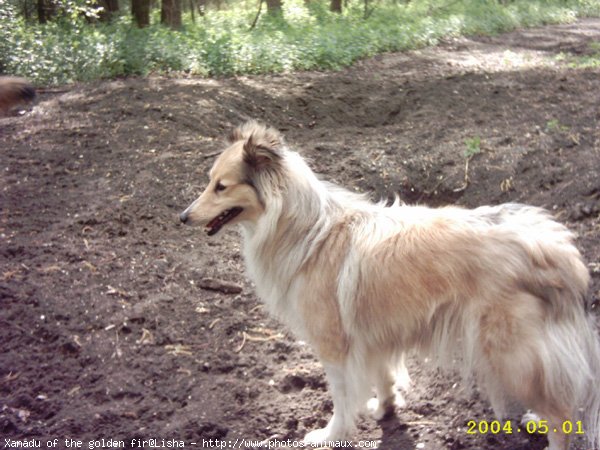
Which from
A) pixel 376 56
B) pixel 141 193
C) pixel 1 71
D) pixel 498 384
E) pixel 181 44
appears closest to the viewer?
pixel 498 384

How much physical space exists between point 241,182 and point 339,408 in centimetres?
150

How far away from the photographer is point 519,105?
866 cm

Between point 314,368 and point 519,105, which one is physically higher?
point 519,105

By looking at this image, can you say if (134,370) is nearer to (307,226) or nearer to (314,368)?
(314,368)

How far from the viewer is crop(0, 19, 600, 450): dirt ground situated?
384cm

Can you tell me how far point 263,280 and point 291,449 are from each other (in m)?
1.05

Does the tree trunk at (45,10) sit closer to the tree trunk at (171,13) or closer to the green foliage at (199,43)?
the green foliage at (199,43)

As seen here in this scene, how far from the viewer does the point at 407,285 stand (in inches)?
130

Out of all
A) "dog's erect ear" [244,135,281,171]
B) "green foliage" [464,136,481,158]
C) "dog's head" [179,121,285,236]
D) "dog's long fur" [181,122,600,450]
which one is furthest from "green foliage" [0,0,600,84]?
"dog's long fur" [181,122,600,450]

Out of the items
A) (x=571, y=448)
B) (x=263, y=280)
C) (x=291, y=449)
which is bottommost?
(x=291, y=449)

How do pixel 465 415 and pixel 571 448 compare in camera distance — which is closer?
pixel 571 448

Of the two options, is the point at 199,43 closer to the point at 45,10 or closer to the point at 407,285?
the point at 45,10

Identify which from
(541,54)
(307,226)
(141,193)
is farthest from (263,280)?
(541,54)

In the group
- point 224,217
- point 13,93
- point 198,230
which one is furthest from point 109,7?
point 224,217
